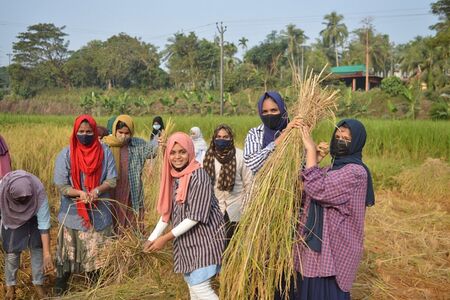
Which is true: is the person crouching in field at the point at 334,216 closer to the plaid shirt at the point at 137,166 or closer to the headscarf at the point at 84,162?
the headscarf at the point at 84,162

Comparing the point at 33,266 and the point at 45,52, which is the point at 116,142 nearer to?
the point at 33,266

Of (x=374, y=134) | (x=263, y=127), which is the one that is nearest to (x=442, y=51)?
(x=374, y=134)

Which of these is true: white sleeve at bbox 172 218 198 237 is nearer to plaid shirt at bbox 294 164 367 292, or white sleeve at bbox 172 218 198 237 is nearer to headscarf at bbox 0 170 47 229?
plaid shirt at bbox 294 164 367 292

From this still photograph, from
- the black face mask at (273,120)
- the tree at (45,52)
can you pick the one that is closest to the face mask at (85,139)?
the black face mask at (273,120)

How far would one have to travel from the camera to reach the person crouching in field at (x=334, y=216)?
195 cm

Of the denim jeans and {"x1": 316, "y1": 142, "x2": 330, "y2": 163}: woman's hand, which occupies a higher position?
{"x1": 316, "y1": 142, "x2": 330, "y2": 163}: woman's hand

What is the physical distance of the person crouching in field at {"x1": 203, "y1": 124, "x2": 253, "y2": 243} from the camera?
3.02 metres

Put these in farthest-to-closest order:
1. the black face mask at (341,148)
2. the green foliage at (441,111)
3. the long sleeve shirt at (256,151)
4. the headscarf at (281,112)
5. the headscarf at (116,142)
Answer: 1. the green foliage at (441,111)
2. the headscarf at (116,142)
3. the headscarf at (281,112)
4. the long sleeve shirt at (256,151)
5. the black face mask at (341,148)

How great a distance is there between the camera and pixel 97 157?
2.89 metres

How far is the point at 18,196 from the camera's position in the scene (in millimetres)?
2643

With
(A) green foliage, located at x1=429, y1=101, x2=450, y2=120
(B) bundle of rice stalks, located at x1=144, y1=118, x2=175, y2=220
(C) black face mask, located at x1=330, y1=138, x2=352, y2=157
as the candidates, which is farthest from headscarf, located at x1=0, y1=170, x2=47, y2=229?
(A) green foliage, located at x1=429, y1=101, x2=450, y2=120

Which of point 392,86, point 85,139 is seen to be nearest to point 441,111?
point 392,86

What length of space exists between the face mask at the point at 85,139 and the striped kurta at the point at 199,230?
2.84 feet

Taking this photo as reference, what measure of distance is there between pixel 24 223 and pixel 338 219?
1.88 m
